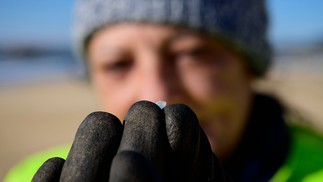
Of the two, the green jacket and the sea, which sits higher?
the green jacket

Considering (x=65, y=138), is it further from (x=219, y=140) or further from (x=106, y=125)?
(x=106, y=125)

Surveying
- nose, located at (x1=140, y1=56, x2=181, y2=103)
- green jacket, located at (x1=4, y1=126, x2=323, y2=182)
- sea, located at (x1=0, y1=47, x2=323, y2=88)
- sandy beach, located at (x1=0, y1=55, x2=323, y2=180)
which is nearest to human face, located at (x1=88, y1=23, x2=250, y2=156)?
nose, located at (x1=140, y1=56, x2=181, y2=103)

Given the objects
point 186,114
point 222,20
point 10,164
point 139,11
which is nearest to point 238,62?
point 222,20

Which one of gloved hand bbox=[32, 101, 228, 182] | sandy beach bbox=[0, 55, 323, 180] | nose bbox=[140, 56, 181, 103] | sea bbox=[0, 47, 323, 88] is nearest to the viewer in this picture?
gloved hand bbox=[32, 101, 228, 182]

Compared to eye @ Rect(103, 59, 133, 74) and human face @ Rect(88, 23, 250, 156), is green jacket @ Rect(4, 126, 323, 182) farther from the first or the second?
eye @ Rect(103, 59, 133, 74)

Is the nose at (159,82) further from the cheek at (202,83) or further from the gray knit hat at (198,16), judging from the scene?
the gray knit hat at (198,16)

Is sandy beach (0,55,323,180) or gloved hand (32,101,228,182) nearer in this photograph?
gloved hand (32,101,228,182)

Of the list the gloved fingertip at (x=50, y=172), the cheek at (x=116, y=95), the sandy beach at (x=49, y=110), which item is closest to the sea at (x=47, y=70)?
the sandy beach at (x=49, y=110)
